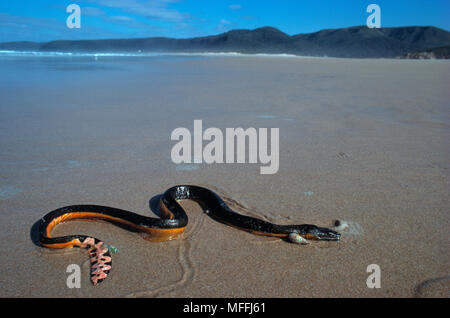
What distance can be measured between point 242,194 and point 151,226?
1289 mm

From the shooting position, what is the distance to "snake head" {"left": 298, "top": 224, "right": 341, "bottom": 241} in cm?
288

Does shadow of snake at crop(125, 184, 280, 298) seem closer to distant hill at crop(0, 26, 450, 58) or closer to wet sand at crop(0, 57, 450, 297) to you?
wet sand at crop(0, 57, 450, 297)

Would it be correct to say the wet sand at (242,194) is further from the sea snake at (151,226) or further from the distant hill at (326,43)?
the distant hill at (326,43)

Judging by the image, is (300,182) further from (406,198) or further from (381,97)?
(381,97)

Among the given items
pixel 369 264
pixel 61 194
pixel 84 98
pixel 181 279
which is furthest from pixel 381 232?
pixel 84 98

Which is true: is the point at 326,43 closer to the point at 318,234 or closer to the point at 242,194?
the point at 242,194

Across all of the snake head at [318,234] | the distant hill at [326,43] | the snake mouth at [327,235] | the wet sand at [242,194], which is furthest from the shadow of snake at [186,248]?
the distant hill at [326,43]

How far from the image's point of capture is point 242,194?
3.79 meters

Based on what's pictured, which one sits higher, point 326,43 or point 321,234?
point 326,43

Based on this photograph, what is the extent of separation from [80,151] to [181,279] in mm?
3300

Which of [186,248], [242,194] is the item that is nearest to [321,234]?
[242,194]

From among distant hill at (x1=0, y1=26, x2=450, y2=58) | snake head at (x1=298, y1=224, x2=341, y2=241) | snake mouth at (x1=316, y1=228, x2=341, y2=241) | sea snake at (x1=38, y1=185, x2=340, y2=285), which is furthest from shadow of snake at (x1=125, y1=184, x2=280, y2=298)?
distant hill at (x1=0, y1=26, x2=450, y2=58)

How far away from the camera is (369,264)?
8.48ft
